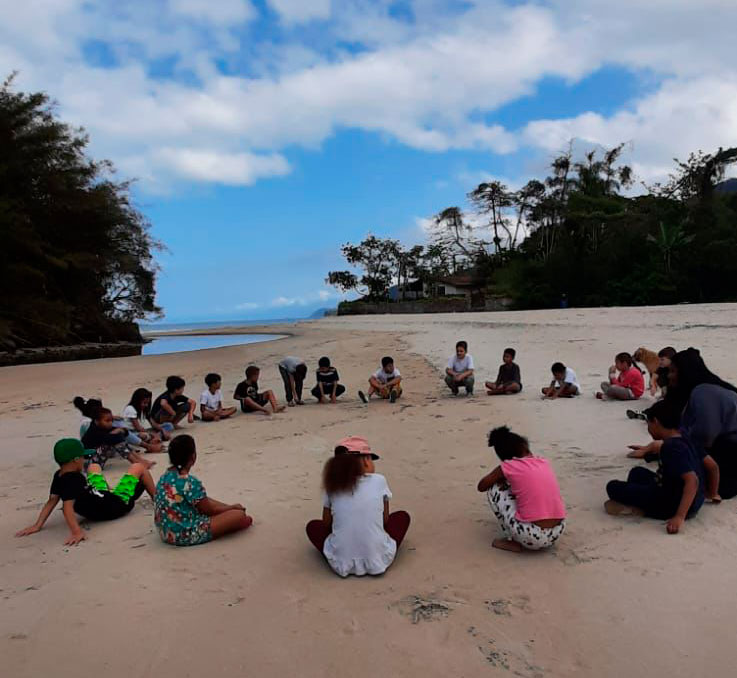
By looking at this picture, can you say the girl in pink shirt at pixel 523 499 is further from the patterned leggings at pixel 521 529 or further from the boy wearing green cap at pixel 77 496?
the boy wearing green cap at pixel 77 496

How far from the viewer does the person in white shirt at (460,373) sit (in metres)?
9.44

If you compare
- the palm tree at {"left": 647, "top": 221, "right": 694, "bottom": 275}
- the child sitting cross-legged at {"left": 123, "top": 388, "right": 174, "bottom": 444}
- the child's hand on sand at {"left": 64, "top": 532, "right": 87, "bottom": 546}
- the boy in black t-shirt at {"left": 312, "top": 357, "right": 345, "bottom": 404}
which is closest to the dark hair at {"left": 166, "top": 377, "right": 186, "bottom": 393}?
the child sitting cross-legged at {"left": 123, "top": 388, "right": 174, "bottom": 444}

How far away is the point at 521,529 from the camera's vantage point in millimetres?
3543

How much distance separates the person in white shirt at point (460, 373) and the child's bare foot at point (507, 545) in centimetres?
578

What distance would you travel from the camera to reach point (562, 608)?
9.61ft

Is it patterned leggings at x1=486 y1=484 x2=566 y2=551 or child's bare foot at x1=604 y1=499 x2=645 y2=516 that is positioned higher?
patterned leggings at x1=486 y1=484 x2=566 y2=551

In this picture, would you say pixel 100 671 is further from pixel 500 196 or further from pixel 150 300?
pixel 500 196

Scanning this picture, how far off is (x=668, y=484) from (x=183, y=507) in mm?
3279

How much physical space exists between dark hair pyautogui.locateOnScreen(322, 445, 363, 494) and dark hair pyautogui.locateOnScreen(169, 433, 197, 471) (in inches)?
39.3

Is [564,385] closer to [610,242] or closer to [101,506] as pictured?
[101,506]

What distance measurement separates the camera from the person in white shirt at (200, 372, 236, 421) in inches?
341

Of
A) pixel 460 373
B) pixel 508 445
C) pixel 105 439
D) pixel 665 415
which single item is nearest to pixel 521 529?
pixel 508 445


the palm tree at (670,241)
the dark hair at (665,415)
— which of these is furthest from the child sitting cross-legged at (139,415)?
the palm tree at (670,241)

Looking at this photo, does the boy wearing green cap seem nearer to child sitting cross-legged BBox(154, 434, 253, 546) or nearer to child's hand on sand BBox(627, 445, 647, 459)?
child sitting cross-legged BBox(154, 434, 253, 546)
